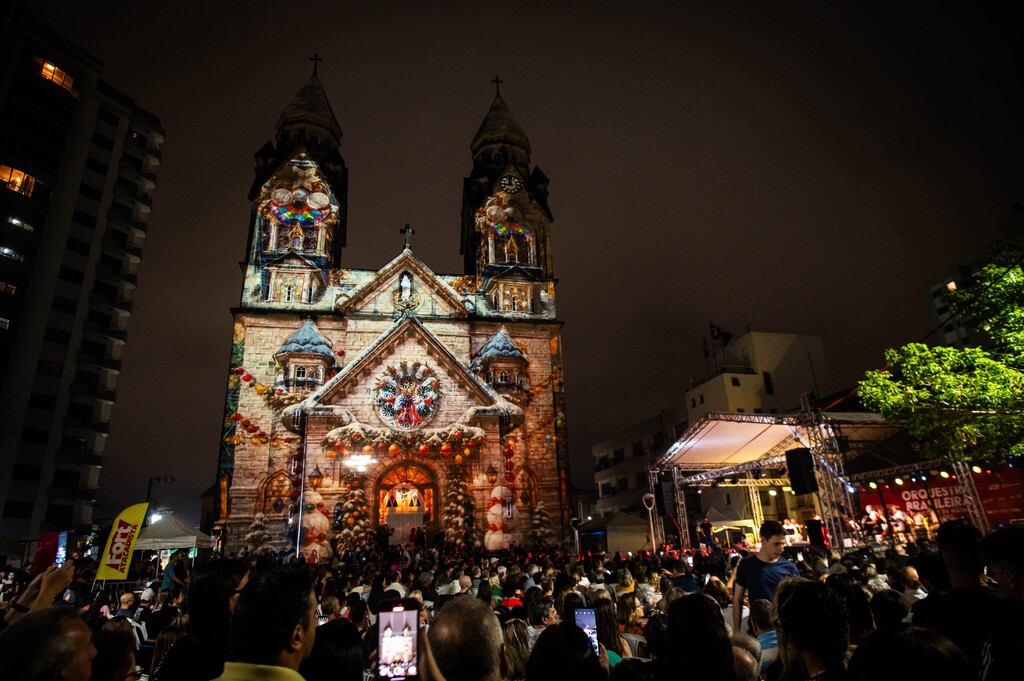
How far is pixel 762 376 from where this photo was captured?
40.1 m

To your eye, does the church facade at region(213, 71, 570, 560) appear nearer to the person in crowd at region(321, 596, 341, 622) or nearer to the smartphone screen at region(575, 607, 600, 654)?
the person in crowd at region(321, 596, 341, 622)

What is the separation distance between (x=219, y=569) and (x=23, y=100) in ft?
158

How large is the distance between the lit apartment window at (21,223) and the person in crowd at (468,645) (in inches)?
1802

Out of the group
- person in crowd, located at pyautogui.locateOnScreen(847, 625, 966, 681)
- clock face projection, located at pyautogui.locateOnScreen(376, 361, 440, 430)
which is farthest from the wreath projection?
person in crowd, located at pyautogui.locateOnScreen(847, 625, 966, 681)

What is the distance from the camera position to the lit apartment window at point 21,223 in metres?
34.9

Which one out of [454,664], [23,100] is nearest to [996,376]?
[454,664]

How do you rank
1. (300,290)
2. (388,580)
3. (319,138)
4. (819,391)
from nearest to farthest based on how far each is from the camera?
(388,580), (300,290), (319,138), (819,391)

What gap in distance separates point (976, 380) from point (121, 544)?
695 inches

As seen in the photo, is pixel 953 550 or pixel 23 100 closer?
pixel 953 550

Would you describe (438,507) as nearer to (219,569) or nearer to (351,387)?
(351,387)

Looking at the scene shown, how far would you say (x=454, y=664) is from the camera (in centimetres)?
228

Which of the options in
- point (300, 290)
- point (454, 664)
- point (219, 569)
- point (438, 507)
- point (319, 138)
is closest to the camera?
point (454, 664)

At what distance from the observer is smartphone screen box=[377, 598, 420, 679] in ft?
9.89

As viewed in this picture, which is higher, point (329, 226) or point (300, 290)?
point (329, 226)
